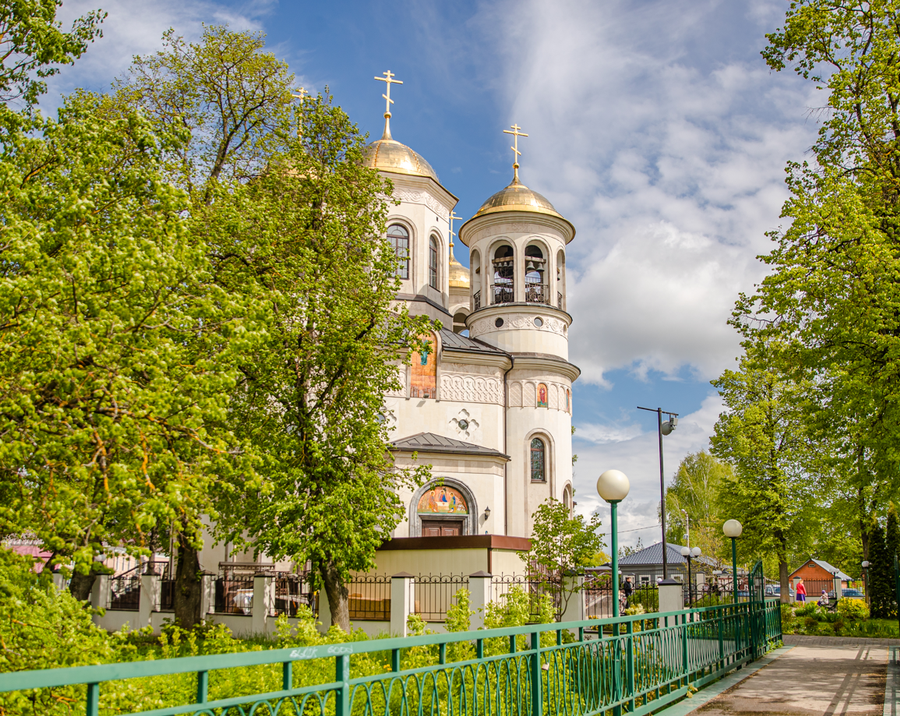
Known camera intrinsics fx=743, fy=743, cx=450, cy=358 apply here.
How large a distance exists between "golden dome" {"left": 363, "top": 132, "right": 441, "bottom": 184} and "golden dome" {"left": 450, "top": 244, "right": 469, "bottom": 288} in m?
14.2

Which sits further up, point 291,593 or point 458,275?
point 458,275

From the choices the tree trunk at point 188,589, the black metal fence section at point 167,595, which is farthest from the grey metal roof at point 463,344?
the tree trunk at point 188,589

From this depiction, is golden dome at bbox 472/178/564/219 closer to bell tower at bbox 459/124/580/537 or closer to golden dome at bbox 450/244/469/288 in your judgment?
bell tower at bbox 459/124/580/537

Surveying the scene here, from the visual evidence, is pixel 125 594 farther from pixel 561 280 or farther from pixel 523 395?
pixel 561 280

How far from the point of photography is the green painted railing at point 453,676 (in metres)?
3.23

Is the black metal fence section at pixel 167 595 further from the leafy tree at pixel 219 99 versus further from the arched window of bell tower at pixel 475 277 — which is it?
A: the arched window of bell tower at pixel 475 277

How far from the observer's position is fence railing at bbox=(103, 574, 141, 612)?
19.8 m

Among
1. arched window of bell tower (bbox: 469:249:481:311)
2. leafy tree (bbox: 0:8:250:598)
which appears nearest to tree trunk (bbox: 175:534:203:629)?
leafy tree (bbox: 0:8:250:598)

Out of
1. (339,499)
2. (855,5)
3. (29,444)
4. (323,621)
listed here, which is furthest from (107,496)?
(855,5)

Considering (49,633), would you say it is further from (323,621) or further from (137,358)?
(323,621)

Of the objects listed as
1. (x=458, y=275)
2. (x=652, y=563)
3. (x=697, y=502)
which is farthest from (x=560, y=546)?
(x=697, y=502)

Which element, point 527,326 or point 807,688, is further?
point 527,326

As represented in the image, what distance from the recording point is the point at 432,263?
2959 cm

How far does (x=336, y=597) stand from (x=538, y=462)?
1415 cm
